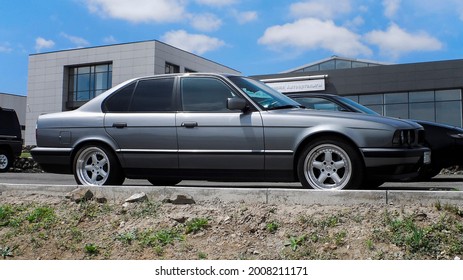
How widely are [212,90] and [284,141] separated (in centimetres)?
121

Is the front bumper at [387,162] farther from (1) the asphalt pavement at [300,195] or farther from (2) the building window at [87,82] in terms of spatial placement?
(2) the building window at [87,82]

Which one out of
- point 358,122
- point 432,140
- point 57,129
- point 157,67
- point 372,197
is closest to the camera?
point 372,197

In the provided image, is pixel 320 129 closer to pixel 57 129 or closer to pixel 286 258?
pixel 286 258

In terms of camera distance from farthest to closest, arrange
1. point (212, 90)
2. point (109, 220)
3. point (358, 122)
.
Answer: point (212, 90), point (358, 122), point (109, 220)

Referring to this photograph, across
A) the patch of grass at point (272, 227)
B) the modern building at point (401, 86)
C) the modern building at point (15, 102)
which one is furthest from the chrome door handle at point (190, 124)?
the modern building at point (15, 102)

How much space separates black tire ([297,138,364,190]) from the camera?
18.6 ft

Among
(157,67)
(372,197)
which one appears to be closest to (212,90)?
(372,197)

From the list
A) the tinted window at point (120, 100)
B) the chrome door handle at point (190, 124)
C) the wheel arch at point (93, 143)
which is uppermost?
the tinted window at point (120, 100)

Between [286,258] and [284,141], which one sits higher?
[284,141]

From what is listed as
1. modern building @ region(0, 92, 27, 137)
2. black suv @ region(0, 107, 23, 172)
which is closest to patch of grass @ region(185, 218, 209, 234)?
black suv @ region(0, 107, 23, 172)

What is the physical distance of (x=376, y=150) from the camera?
5.61m

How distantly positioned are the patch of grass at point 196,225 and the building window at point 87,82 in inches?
1725

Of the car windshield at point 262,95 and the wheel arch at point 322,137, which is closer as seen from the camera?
the wheel arch at point 322,137

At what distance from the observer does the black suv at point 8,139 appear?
648 inches
